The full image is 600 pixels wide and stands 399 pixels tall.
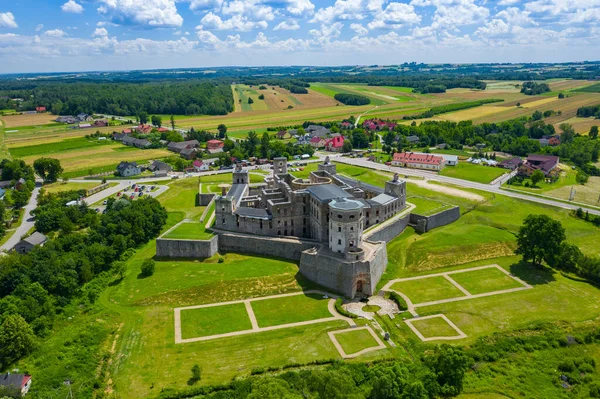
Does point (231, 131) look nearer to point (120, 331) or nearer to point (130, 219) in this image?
point (130, 219)

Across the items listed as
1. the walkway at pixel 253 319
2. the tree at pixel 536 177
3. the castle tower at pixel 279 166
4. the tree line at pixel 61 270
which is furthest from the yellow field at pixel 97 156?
the tree at pixel 536 177

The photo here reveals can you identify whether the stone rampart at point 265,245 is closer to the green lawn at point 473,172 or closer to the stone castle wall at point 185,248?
the stone castle wall at point 185,248

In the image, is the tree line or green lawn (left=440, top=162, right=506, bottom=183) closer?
the tree line

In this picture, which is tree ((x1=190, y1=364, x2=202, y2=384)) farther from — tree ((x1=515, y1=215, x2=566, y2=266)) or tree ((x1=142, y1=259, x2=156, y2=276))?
tree ((x1=515, y1=215, x2=566, y2=266))

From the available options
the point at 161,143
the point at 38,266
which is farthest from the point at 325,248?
the point at 161,143

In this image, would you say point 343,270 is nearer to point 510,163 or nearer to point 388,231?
point 388,231

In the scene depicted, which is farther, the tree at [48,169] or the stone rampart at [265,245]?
the tree at [48,169]

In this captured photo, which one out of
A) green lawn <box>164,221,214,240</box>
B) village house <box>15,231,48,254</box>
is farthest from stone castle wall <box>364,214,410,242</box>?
village house <box>15,231,48,254</box>
